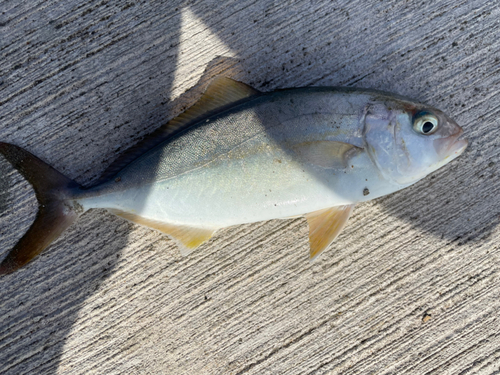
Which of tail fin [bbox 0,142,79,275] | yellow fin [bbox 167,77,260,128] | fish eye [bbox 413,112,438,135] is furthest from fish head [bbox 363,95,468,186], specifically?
tail fin [bbox 0,142,79,275]

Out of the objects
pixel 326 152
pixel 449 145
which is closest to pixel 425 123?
pixel 449 145

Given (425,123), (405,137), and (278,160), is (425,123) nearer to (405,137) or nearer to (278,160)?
(405,137)

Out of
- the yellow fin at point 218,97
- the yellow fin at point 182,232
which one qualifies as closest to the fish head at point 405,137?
the yellow fin at point 218,97

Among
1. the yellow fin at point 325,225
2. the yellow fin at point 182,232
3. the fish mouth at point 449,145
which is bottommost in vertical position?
the yellow fin at point 325,225

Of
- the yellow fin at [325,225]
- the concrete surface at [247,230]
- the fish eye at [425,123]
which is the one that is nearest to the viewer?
the fish eye at [425,123]

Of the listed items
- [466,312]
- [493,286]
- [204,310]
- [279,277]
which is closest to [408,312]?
[466,312]

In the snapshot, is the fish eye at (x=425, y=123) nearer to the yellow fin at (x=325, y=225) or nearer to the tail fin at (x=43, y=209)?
the yellow fin at (x=325, y=225)
